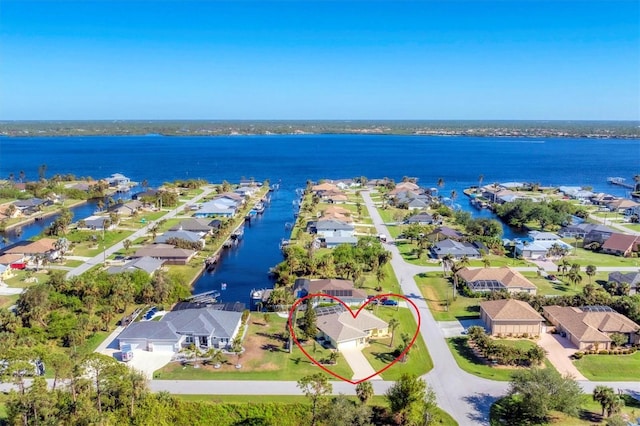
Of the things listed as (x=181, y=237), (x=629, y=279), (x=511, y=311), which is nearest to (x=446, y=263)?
(x=511, y=311)

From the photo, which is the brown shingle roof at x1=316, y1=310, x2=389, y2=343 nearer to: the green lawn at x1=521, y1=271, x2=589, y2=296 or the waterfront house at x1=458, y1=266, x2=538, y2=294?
the waterfront house at x1=458, y1=266, x2=538, y2=294

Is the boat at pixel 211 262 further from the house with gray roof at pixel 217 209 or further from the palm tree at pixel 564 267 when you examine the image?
the palm tree at pixel 564 267

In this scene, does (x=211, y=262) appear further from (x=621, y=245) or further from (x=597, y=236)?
(x=621, y=245)

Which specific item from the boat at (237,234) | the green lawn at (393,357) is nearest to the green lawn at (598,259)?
the green lawn at (393,357)

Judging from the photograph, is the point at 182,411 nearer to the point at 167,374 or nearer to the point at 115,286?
the point at 167,374

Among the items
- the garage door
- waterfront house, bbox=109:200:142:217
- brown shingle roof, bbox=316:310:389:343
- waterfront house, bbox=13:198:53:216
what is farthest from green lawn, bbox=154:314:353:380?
waterfront house, bbox=13:198:53:216

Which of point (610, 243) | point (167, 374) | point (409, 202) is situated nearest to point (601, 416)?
point (167, 374)
